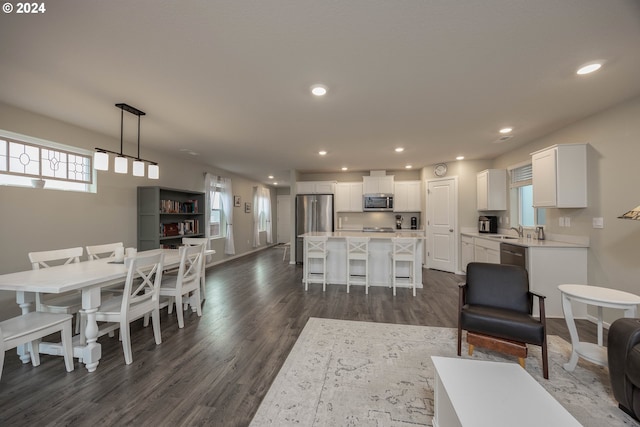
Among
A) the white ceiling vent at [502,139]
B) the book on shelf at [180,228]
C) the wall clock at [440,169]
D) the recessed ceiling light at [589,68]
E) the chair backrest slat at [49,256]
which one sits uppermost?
the white ceiling vent at [502,139]

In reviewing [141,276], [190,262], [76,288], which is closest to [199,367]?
[141,276]

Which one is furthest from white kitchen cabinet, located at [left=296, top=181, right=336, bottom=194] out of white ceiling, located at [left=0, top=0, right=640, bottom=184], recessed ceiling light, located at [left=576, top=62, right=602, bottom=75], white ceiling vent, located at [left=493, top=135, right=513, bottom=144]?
recessed ceiling light, located at [left=576, top=62, right=602, bottom=75]

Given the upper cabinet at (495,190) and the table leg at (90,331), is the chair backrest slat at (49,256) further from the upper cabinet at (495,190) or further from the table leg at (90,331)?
the upper cabinet at (495,190)

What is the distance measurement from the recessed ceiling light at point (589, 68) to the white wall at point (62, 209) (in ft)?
19.3

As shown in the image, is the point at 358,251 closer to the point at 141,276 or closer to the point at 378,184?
the point at 378,184

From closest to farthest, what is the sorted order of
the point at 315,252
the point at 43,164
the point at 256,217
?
the point at 43,164 → the point at 315,252 → the point at 256,217

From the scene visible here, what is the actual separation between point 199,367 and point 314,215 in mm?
4838

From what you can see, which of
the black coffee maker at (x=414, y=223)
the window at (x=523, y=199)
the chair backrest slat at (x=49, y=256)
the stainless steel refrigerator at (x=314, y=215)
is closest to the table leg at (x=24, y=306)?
the chair backrest slat at (x=49, y=256)

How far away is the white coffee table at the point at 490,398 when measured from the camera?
3.95 feet

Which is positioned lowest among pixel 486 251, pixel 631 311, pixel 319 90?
pixel 631 311

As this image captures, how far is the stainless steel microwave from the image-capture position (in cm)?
665

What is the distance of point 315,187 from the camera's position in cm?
709

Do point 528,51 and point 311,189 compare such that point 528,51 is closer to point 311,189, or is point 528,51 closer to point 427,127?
point 427,127

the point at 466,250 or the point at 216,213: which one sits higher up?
the point at 216,213
